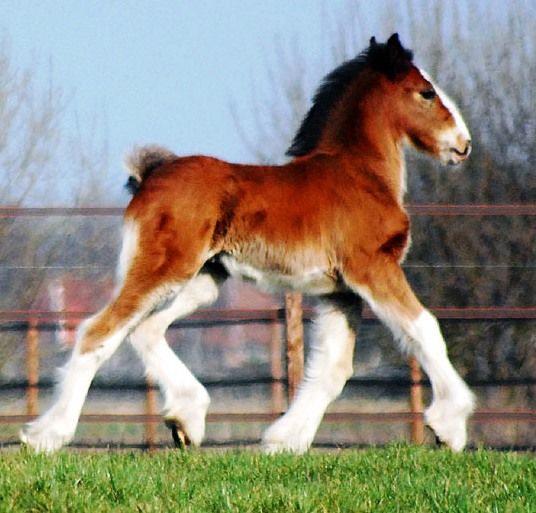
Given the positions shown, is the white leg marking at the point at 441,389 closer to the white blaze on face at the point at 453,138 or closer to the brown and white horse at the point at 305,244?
the brown and white horse at the point at 305,244

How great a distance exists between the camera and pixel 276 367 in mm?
11008

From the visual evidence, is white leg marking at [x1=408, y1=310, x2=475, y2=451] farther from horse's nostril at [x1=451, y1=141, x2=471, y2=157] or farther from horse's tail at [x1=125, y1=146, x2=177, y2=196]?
horse's tail at [x1=125, y1=146, x2=177, y2=196]

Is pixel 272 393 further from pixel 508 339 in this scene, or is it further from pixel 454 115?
pixel 454 115

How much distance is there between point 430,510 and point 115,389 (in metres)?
6.86

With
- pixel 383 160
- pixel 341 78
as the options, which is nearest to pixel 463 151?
pixel 383 160

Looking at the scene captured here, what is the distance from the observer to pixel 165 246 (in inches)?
295

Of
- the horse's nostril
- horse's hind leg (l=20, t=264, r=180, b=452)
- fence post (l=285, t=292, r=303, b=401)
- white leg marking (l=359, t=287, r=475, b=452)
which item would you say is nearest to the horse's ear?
the horse's nostril

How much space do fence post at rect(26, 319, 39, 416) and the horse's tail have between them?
3578mm

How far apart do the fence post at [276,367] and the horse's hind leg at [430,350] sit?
337 centimetres

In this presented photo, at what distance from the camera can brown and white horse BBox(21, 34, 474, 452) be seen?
747cm

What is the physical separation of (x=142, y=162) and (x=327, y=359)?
5.10ft

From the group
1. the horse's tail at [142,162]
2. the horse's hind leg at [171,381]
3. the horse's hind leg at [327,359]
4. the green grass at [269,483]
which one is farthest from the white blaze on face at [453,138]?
the green grass at [269,483]

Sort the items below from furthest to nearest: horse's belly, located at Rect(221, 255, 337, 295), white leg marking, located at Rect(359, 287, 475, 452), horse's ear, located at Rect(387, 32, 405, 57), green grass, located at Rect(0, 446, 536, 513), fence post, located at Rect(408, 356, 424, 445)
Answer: fence post, located at Rect(408, 356, 424, 445), horse's ear, located at Rect(387, 32, 405, 57), horse's belly, located at Rect(221, 255, 337, 295), white leg marking, located at Rect(359, 287, 475, 452), green grass, located at Rect(0, 446, 536, 513)

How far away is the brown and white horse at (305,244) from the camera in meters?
7.47
